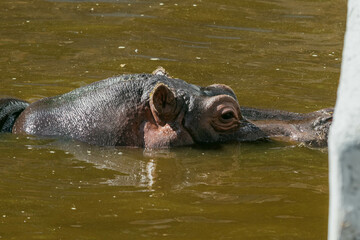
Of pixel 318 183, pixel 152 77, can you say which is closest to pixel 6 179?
pixel 152 77

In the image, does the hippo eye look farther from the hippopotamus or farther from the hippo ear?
the hippo ear

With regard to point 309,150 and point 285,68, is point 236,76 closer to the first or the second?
point 285,68

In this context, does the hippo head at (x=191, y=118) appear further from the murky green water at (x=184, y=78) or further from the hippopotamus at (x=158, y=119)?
the murky green water at (x=184, y=78)

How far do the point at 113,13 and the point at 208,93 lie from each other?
628 cm

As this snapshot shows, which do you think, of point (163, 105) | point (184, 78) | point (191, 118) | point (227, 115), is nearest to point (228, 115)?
point (227, 115)

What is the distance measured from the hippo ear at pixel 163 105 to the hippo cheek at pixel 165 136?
83mm

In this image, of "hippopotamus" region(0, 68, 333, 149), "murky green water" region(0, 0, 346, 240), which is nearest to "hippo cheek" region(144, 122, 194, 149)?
"hippopotamus" region(0, 68, 333, 149)

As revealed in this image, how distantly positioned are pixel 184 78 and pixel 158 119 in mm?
3028

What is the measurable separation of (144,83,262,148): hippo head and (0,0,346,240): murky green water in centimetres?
13

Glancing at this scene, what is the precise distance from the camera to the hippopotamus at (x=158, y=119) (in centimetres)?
601

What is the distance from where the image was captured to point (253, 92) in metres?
8.40

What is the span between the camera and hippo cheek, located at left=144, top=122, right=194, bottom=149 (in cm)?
605

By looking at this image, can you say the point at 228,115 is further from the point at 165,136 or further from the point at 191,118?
the point at 165,136

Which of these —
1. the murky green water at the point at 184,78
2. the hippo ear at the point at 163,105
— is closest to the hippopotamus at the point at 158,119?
the hippo ear at the point at 163,105
